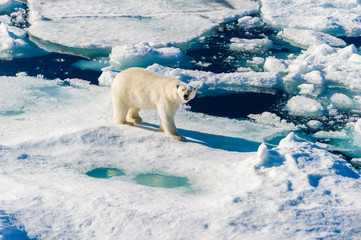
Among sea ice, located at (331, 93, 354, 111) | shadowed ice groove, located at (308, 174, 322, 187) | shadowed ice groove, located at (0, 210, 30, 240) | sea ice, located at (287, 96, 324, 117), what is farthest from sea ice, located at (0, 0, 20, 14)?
shadowed ice groove, located at (308, 174, 322, 187)

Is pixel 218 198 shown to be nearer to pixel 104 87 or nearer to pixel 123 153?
pixel 123 153

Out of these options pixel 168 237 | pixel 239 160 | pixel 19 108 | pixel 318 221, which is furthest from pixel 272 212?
pixel 19 108

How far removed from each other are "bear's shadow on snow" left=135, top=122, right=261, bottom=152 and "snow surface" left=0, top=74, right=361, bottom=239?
11mm

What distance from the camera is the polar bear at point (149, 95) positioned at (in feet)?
14.3

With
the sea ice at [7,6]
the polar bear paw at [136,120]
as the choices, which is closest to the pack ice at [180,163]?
the polar bear paw at [136,120]

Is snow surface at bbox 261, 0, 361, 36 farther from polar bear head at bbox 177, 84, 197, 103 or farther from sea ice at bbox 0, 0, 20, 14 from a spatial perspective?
polar bear head at bbox 177, 84, 197, 103

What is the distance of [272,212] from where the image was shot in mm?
3137

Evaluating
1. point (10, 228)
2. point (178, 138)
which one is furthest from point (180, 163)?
point (10, 228)

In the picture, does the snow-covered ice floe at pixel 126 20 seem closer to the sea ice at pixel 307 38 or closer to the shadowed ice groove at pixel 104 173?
the sea ice at pixel 307 38

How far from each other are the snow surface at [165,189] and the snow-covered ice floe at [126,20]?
3.37 m

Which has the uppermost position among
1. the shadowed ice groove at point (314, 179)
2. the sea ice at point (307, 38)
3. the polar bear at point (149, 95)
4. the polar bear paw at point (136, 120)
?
the polar bear at point (149, 95)

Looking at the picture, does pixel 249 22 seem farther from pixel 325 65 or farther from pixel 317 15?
pixel 325 65

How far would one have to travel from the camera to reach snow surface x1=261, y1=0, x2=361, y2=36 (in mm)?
9273

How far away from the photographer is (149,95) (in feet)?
14.8
